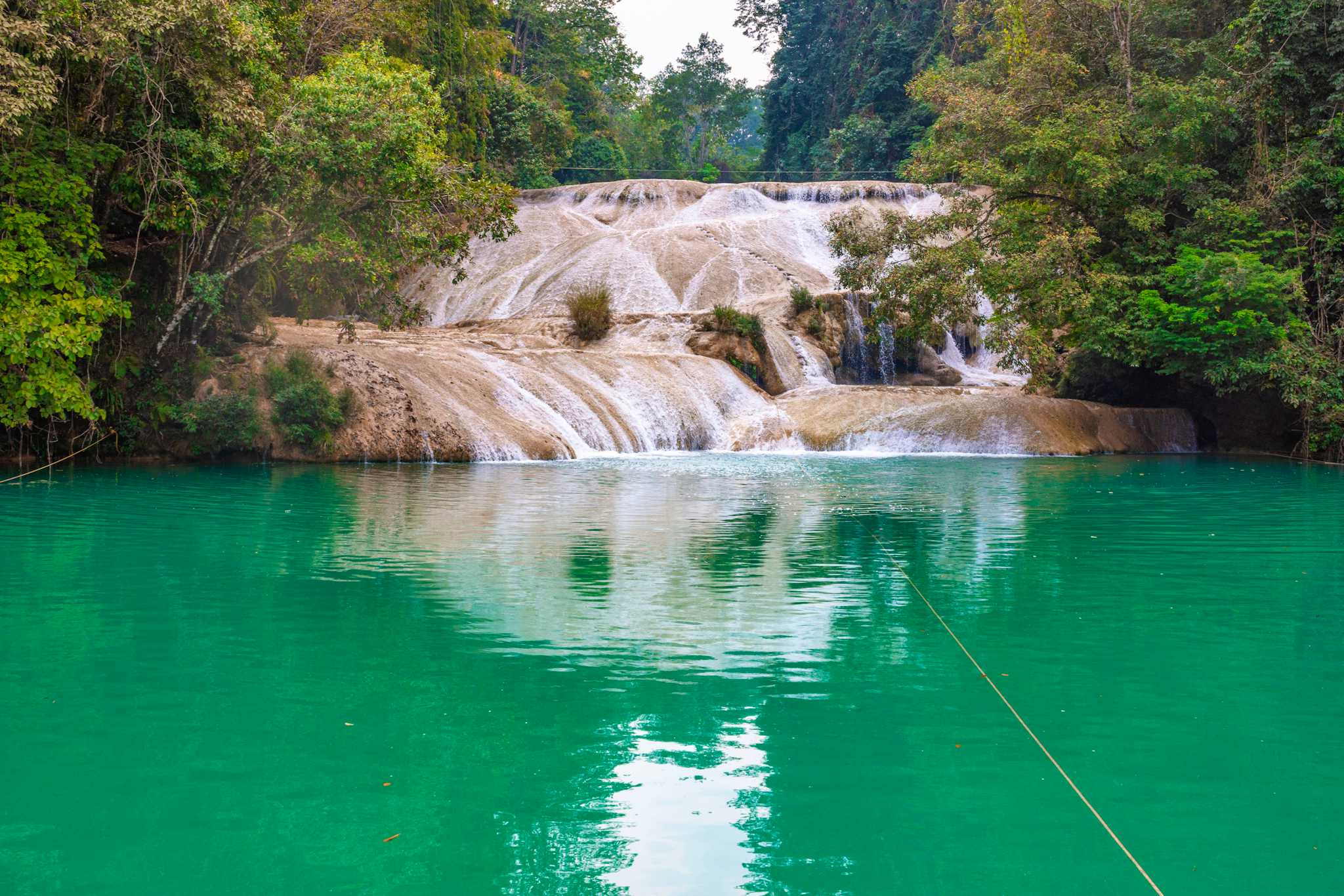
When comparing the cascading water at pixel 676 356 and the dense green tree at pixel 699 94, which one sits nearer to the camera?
the cascading water at pixel 676 356

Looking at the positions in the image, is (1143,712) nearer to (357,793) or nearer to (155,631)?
(357,793)

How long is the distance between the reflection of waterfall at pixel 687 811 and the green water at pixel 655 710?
1 centimetres

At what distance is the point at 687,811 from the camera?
12.5ft

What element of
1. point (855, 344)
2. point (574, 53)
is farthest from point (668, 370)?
point (574, 53)

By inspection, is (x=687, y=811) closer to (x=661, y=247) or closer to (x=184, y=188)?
(x=184, y=188)

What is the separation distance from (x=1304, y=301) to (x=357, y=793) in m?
20.6

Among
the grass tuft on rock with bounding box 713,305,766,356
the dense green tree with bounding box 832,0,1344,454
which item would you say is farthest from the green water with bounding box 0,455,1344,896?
the grass tuft on rock with bounding box 713,305,766,356

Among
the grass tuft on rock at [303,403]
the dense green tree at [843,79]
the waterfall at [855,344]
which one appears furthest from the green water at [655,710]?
the dense green tree at [843,79]

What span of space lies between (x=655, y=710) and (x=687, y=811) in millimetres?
1121

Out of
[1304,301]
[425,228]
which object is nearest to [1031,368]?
[1304,301]

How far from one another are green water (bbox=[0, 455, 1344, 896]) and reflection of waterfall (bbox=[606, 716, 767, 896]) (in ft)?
0.04

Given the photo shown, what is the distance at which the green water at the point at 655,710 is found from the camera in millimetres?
3494

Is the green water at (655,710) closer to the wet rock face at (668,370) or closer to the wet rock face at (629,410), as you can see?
the wet rock face at (629,410)

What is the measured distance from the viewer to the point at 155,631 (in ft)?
20.7
